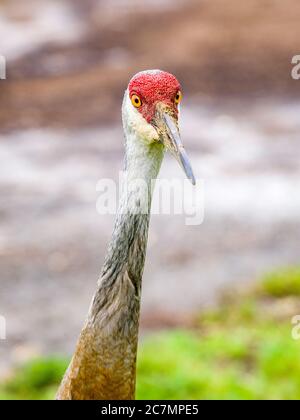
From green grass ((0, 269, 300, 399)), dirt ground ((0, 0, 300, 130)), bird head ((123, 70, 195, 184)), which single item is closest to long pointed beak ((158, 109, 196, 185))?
bird head ((123, 70, 195, 184))

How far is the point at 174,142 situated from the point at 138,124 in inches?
6.1

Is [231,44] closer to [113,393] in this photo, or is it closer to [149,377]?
[149,377]

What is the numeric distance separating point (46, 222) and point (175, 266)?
103 centimetres

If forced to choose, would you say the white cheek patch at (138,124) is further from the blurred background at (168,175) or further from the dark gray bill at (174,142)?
the blurred background at (168,175)

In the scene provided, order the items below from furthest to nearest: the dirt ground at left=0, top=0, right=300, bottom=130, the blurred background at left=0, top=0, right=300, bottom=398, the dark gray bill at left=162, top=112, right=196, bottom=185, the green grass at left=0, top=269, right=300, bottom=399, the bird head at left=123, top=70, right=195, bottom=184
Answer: the dirt ground at left=0, top=0, right=300, bottom=130, the blurred background at left=0, top=0, right=300, bottom=398, the green grass at left=0, top=269, right=300, bottom=399, the bird head at left=123, top=70, right=195, bottom=184, the dark gray bill at left=162, top=112, right=196, bottom=185

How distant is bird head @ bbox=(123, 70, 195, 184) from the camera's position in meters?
2.49

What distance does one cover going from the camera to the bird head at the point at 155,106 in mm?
2492

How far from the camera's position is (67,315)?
17.1ft

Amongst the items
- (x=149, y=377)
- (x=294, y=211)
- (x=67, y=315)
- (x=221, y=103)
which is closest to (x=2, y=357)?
(x=67, y=315)

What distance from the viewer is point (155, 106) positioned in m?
2.53

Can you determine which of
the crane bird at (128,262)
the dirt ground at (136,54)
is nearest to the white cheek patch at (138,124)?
the crane bird at (128,262)

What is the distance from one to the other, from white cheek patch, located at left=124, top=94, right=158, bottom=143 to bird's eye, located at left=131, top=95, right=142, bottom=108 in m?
0.01

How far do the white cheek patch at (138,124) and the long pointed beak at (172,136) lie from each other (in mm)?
37

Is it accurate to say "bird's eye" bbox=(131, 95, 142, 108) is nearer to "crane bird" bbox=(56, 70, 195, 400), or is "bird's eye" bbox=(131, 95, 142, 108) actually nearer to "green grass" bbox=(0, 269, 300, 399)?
"crane bird" bbox=(56, 70, 195, 400)
